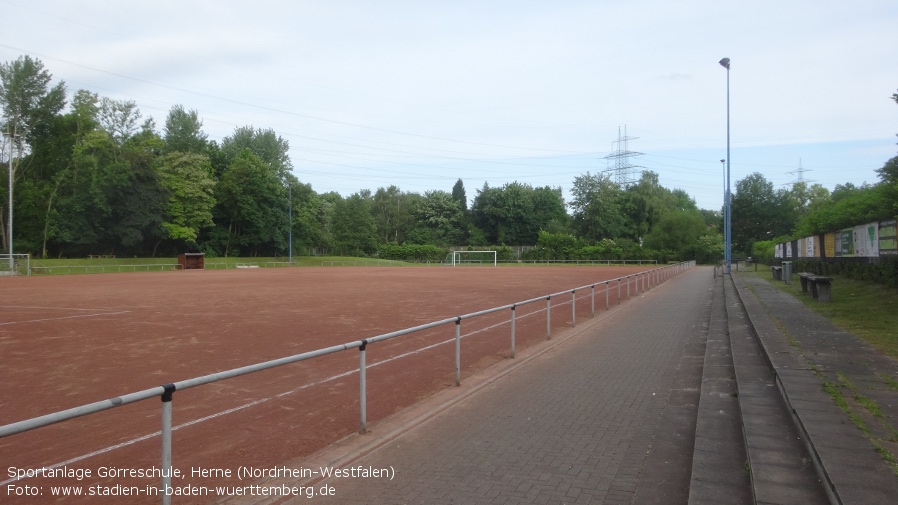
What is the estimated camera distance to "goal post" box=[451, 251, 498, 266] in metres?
88.3

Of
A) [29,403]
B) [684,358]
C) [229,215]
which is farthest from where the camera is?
[229,215]

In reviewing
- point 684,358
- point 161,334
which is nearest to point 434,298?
point 161,334

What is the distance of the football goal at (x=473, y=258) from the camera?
8831cm

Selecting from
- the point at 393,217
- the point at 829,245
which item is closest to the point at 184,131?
the point at 393,217

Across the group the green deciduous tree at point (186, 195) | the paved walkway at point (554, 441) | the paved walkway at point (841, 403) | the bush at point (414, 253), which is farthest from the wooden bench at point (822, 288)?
the bush at point (414, 253)

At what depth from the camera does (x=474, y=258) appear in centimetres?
9025

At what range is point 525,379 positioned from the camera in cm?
889

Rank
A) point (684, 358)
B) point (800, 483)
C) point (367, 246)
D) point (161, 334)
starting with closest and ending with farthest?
point (800, 483)
point (684, 358)
point (161, 334)
point (367, 246)

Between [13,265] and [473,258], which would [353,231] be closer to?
[473,258]

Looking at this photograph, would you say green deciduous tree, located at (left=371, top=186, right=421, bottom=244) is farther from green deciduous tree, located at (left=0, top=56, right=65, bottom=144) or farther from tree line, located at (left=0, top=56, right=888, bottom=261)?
green deciduous tree, located at (left=0, top=56, right=65, bottom=144)

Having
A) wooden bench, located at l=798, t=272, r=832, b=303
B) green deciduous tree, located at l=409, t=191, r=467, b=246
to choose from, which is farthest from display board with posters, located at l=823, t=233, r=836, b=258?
green deciduous tree, located at l=409, t=191, r=467, b=246

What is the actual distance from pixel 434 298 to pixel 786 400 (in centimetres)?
1765

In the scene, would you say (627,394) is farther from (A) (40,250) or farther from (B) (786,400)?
(A) (40,250)

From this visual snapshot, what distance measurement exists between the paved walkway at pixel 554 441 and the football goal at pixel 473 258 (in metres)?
77.5
